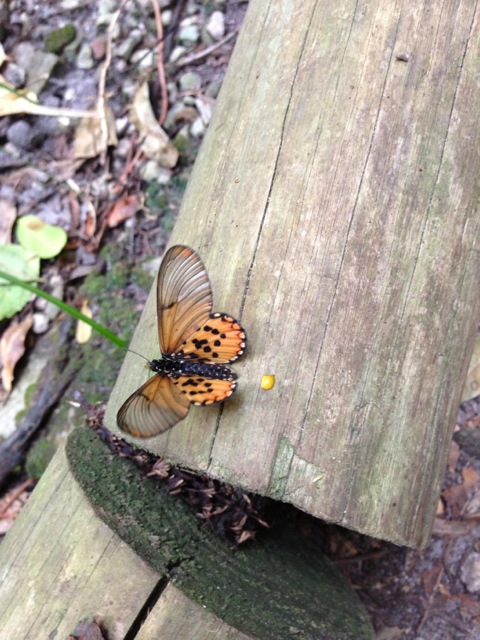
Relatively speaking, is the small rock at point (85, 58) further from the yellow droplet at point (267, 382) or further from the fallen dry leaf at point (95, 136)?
the yellow droplet at point (267, 382)

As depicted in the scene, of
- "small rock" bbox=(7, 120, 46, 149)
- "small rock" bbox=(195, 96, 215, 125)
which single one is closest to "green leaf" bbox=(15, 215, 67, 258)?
"small rock" bbox=(7, 120, 46, 149)

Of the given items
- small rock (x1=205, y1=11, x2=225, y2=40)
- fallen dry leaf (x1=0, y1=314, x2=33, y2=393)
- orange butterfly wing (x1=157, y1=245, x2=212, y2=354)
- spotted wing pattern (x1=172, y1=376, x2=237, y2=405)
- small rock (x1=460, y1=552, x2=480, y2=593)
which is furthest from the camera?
small rock (x1=205, y1=11, x2=225, y2=40)

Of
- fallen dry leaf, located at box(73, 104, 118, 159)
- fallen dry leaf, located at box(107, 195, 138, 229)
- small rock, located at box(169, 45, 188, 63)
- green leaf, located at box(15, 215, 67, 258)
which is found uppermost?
small rock, located at box(169, 45, 188, 63)

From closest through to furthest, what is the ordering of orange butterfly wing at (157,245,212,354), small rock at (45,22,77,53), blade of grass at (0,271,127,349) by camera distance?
orange butterfly wing at (157,245,212,354) < blade of grass at (0,271,127,349) < small rock at (45,22,77,53)

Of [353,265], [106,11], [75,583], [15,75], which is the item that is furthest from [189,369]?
[106,11]

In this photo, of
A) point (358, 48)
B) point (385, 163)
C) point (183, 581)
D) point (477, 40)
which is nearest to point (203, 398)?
point (183, 581)

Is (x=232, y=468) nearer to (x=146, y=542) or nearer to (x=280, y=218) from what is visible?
(x=146, y=542)

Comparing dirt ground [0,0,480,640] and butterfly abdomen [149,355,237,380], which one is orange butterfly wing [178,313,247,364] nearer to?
butterfly abdomen [149,355,237,380]

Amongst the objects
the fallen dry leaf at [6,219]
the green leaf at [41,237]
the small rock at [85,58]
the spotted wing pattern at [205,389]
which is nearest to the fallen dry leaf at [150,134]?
the small rock at [85,58]
